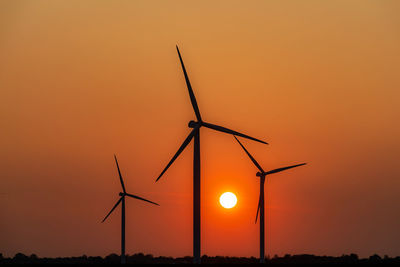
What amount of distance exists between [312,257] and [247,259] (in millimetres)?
10897

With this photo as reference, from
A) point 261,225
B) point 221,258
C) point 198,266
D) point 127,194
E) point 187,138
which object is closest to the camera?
point 198,266

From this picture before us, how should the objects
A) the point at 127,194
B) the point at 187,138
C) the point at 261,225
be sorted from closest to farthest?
the point at 187,138 < the point at 261,225 < the point at 127,194

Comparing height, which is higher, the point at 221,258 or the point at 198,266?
the point at 221,258

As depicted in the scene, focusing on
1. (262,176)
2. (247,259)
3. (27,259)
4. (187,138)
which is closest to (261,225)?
(262,176)

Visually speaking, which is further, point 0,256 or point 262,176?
point 0,256

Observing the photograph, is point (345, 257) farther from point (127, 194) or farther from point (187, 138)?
point (187, 138)

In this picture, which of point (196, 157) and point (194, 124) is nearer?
point (196, 157)

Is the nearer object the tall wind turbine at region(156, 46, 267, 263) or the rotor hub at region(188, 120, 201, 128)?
the tall wind turbine at region(156, 46, 267, 263)

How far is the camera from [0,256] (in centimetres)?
16025

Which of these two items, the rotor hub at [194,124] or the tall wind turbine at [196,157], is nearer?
the tall wind turbine at [196,157]

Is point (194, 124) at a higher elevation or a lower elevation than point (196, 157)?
higher

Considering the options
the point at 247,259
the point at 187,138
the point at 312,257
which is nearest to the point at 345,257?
the point at 312,257

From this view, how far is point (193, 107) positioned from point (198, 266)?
16.3 metres

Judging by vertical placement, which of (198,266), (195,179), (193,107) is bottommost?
(198,266)
